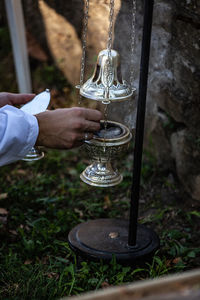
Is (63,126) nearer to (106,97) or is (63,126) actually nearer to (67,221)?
(106,97)

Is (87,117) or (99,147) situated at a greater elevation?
(87,117)

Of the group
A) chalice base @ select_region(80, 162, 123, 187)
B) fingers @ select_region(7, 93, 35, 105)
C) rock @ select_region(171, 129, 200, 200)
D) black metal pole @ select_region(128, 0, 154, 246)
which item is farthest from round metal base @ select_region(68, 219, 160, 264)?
fingers @ select_region(7, 93, 35, 105)

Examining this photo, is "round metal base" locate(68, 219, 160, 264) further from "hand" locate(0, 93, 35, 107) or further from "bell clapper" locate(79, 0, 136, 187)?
"hand" locate(0, 93, 35, 107)

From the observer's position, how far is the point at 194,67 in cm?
299

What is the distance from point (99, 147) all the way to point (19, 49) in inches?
115

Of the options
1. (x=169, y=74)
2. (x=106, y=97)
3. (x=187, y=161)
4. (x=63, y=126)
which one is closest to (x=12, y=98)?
(x=63, y=126)

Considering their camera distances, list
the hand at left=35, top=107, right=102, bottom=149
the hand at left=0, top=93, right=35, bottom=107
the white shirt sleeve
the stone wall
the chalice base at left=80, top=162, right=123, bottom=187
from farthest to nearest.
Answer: the stone wall
the hand at left=0, top=93, right=35, bottom=107
the chalice base at left=80, top=162, right=123, bottom=187
the hand at left=35, top=107, right=102, bottom=149
the white shirt sleeve

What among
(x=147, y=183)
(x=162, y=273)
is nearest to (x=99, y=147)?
(x=162, y=273)

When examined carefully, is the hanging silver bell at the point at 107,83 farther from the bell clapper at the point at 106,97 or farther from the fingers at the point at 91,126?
the fingers at the point at 91,126

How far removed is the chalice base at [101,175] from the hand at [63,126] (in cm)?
28

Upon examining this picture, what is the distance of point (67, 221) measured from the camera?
10.5 feet

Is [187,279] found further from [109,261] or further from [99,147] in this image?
[109,261]

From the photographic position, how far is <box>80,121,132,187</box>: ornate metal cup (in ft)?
7.47

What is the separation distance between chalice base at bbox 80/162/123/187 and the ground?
0.53 meters
